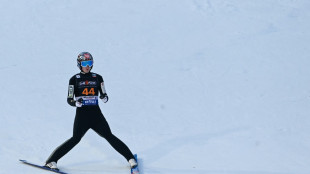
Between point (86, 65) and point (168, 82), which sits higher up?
point (168, 82)

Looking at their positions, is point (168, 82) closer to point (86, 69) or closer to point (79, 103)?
point (86, 69)

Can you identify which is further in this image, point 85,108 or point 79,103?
point 85,108

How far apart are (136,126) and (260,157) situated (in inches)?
91.7

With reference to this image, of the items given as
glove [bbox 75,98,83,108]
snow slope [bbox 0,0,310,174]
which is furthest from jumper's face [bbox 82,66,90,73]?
snow slope [bbox 0,0,310,174]

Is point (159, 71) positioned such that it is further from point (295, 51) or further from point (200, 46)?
point (295, 51)

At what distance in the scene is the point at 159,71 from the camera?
37.0 feet

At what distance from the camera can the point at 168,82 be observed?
35.4 feet

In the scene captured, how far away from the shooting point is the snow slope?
7.62 meters

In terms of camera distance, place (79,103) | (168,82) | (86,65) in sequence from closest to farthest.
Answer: (79,103) → (86,65) → (168,82)

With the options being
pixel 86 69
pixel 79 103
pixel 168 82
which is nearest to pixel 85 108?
pixel 79 103

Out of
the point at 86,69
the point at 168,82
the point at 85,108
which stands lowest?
the point at 85,108

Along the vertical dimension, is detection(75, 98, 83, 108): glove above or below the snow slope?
below

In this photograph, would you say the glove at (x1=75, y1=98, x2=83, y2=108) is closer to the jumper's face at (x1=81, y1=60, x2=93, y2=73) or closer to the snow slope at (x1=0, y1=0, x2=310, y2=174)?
the jumper's face at (x1=81, y1=60, x2=93, y2=73)

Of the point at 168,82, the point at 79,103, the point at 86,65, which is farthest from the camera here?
the point at 168,82
